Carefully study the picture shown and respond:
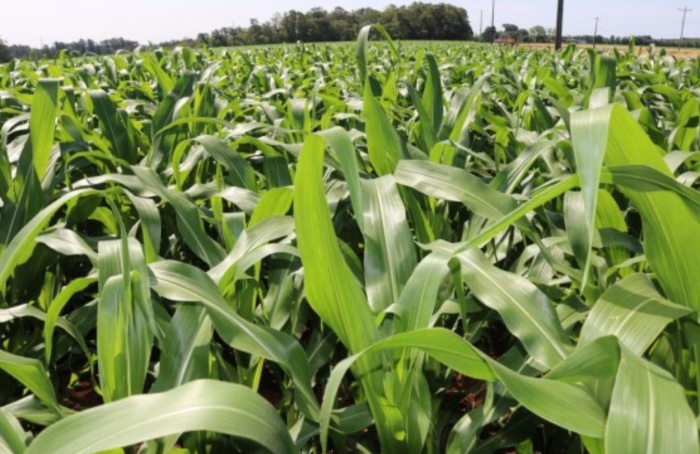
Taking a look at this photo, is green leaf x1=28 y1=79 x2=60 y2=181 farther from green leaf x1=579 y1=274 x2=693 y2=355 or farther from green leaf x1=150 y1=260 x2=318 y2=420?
green leaf x1=579 y1=274 x2=693 y2=355

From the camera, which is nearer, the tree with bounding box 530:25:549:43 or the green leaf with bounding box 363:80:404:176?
the green leaf with bounding box 363:80:404:176

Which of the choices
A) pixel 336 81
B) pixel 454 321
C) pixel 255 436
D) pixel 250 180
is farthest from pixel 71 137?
pixel 336 81

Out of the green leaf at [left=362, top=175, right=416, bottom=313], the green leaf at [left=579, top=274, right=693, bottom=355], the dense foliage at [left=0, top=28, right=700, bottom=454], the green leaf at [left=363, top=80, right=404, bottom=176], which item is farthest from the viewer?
the green leaf at [left=363, top=80, right=404, bottom=176]

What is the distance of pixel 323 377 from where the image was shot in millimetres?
1176

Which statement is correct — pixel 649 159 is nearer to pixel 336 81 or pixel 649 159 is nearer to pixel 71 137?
pixel 71 137

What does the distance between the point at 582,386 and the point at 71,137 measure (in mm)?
1641

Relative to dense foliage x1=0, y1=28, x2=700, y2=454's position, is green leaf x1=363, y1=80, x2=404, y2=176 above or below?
above

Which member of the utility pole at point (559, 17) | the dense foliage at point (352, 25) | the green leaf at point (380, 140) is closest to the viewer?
the green leaf at point (380, 140)

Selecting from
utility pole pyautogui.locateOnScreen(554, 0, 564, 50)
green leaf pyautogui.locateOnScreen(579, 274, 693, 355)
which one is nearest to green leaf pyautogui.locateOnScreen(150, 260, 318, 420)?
green leaf pyautogui.locateOnScreen(579, 274, 693, 355)

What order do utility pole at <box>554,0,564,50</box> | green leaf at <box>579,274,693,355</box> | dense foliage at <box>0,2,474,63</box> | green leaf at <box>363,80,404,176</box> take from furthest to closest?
1. dense foliage at <box>0,2,474,63</box>
2. utility pole at <box>554,0,564,50</box>
3. green leaf at <box>363,80,404,176</box>
4. green leaf at <box>579,274,693,355</box>

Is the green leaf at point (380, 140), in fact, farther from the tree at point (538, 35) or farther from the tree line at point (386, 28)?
the tree at point (538, 35)

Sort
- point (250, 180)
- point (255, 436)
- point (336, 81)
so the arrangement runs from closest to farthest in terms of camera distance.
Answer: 1. point (255, 436)
2. point (250, 180)
3. point (336, 81)

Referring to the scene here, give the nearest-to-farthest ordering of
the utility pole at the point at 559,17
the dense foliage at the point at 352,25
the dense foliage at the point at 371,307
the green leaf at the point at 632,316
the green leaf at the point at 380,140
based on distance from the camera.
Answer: the dense foliage at the point at 371,307, the green leaf at the point at 632,316, the green leaf at the point at 380,140, the utility pole at the point at 559,17, the dense foliage at the point at 352,25

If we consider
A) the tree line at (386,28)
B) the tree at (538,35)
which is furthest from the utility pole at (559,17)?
the tree at (538,35)
